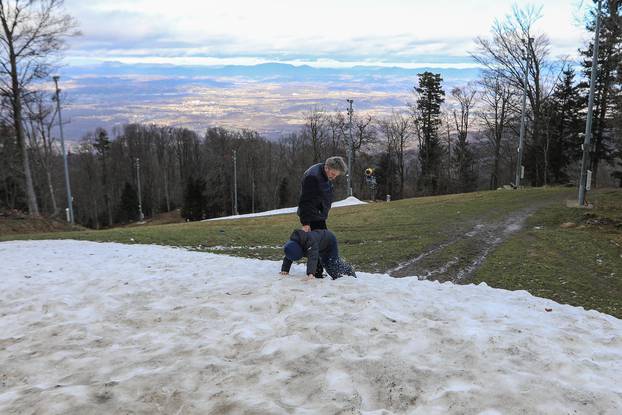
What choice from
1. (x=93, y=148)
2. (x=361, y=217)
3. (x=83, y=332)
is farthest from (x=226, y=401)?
(x=93, y=148)

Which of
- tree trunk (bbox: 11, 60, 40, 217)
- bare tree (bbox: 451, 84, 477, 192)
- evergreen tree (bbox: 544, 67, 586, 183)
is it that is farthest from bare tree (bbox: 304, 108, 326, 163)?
tree trunk (bbox: 11, 60, 40, 217)

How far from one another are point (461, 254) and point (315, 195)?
6.77 metres

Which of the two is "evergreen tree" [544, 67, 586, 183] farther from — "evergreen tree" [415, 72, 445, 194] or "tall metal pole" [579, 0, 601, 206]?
"tall metal pole" [579, 0, 601, 206]

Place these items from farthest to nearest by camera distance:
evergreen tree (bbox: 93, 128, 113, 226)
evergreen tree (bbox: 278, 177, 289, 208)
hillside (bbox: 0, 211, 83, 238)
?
evergreen tree (bbox: 93, 128, 113, 226) → evergreen tree (bbox: 278, 177, 289, 208) → hillside (bbox: 0, 211, 83, 238)

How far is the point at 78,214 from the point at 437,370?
272 feet

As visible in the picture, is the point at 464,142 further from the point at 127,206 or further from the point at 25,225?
the point at 127,206

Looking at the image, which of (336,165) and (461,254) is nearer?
(336,165)

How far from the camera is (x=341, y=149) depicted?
66250 millimetres

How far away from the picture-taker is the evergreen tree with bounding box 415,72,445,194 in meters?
57.1

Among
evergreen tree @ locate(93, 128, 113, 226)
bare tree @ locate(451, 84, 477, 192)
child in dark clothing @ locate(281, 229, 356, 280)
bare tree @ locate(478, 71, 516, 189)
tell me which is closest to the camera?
child in dark clothing @ locate(281, 229, 356, 280)

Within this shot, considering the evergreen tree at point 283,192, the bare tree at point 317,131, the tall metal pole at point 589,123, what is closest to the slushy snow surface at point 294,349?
the tall metal pole at point 589,123

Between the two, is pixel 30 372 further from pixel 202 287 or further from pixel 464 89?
pixel 464 89

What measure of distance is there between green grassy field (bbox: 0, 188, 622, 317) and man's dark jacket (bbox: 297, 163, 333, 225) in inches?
150

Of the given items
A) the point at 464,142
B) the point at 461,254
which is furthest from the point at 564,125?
the point at 461,254
